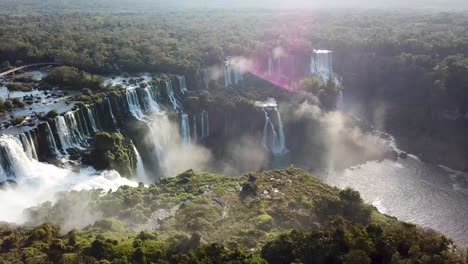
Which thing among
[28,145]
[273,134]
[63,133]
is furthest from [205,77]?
[28,145]

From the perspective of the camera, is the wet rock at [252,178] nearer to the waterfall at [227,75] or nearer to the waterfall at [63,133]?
the waterfall at [63,133]

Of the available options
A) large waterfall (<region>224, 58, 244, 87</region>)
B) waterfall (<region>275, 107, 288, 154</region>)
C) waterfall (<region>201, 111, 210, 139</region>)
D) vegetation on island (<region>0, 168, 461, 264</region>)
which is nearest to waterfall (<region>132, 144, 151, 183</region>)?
vegetation on island (<region>0, 168, 461, 264</region>)

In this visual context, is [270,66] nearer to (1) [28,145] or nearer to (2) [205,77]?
(2) [205,77]

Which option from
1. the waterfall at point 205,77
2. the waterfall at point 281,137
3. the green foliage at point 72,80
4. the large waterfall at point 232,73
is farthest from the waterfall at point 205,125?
the green foliage at point 72,80

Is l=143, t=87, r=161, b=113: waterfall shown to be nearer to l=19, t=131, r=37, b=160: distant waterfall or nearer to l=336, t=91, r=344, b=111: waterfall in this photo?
l=19, t=131, r=37, b=160: distant waterfall

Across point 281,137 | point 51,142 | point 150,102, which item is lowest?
point 281,137

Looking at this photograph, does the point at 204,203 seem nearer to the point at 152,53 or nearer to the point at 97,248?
the point at 97,248
